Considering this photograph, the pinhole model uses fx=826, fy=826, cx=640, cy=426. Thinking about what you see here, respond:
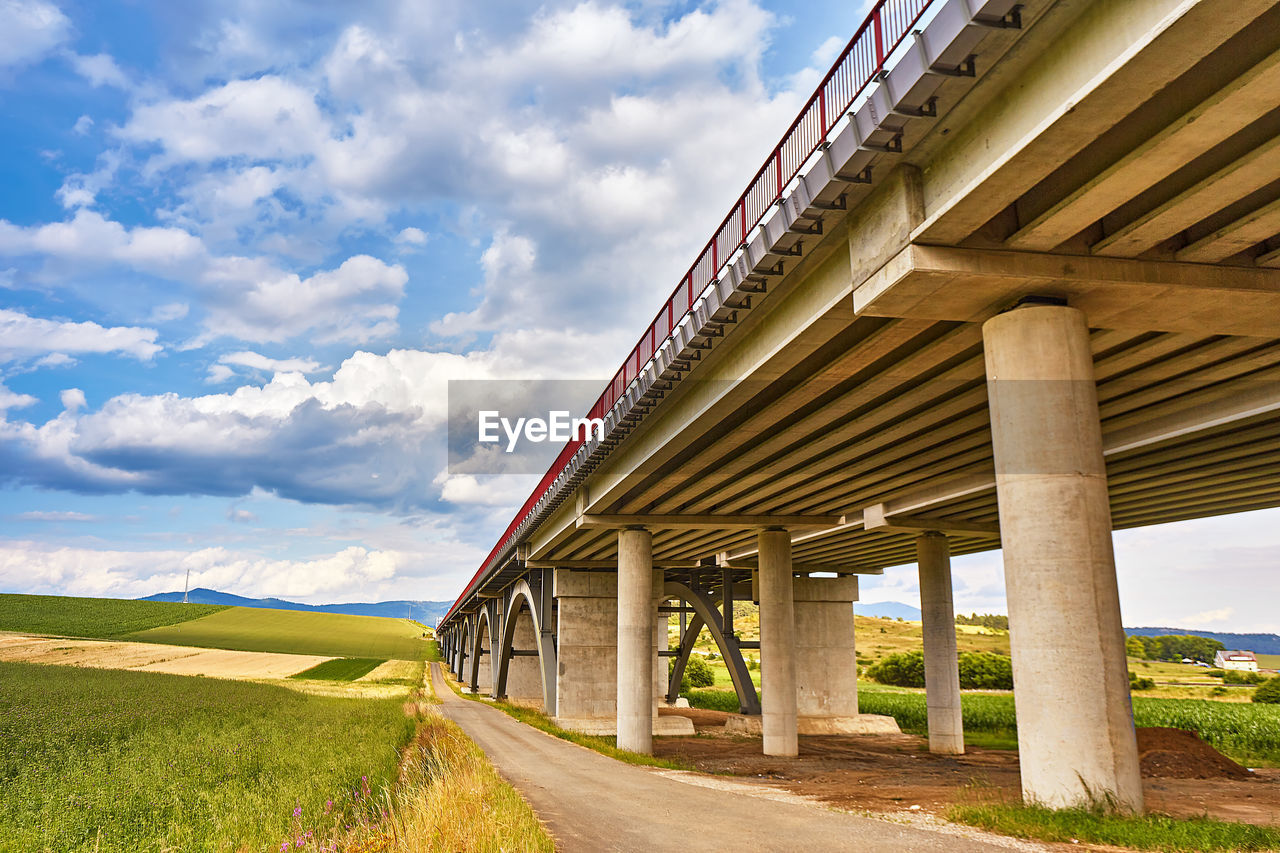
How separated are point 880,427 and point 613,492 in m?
9.67

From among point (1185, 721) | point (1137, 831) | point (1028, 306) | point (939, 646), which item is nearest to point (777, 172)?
point (1028, 306)

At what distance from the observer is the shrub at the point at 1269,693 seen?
2157 inches

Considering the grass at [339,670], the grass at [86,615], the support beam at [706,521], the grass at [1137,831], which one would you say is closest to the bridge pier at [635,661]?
the support beam at [706,521]

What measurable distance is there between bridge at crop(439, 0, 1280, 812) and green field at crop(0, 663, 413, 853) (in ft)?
29.9

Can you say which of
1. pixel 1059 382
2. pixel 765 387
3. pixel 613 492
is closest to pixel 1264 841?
pixel 1059 382

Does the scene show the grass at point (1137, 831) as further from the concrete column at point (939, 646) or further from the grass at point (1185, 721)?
the concrete column at point (939, 646)

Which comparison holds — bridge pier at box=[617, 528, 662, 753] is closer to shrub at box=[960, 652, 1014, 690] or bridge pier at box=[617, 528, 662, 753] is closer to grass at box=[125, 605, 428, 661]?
shrub at box=[960, 652, 1014, 690]

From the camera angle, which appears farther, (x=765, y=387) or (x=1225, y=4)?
(x=765, y=387)

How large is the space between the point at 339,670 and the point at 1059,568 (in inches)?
3127

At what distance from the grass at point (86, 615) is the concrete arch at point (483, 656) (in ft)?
147

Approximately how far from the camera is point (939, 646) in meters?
31.3

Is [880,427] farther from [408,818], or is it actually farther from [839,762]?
[839,762]

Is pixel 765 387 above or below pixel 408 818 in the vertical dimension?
above

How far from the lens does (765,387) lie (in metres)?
15.6
